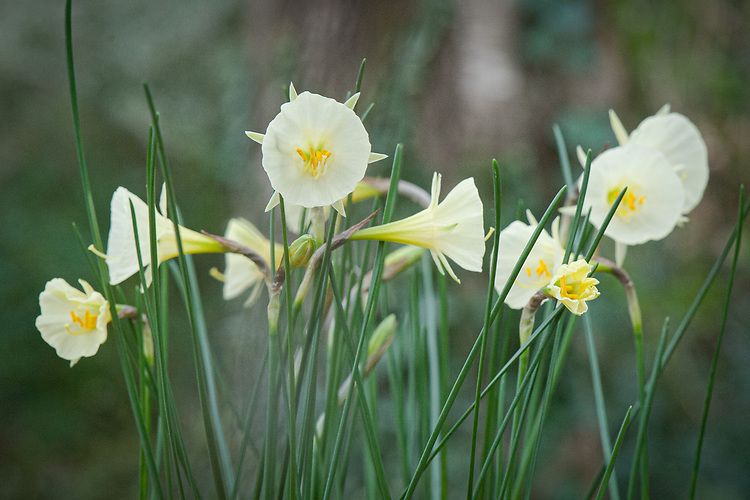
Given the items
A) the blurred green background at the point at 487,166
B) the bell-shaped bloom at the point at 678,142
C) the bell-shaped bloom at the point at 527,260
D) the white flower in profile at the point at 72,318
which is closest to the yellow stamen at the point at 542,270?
the bell-shaped bloom at the point at 527,260

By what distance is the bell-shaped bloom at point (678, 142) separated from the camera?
465 mm

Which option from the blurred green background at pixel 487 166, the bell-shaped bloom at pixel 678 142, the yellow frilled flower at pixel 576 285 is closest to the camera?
the yellow frilled flower at pixel 576 285

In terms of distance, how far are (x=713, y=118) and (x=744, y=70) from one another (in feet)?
0.49

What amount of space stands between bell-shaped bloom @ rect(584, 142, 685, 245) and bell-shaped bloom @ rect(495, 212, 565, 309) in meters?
0.04

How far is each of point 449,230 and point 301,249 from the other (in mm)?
78

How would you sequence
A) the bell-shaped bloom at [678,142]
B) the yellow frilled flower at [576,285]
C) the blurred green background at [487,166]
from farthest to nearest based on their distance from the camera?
1. the blurred green background at [487,166]
2. the bell-shaped bloom at [678,142]
3. the yellow frilled flower at [576,285]

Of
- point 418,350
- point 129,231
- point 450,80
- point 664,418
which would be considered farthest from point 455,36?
point 129,231

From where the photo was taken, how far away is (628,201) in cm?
43

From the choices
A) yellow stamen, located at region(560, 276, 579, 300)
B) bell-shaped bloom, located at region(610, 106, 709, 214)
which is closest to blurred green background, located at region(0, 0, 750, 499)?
bell-shaped bloom, located at region(610, 106, 709, 214)

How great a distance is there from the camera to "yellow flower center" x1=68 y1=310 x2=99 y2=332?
14.8 inches

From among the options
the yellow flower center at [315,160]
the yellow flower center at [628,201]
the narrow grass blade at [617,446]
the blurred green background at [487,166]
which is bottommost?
the narrow grass blade at [617,446]

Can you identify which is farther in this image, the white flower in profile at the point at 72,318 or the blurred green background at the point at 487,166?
the blurred green background at the point at 487,166

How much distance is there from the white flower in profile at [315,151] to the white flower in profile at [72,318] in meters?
0.12

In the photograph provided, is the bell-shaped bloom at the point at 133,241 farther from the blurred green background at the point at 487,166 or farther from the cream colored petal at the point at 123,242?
the blurred green background at the point at 487,166
